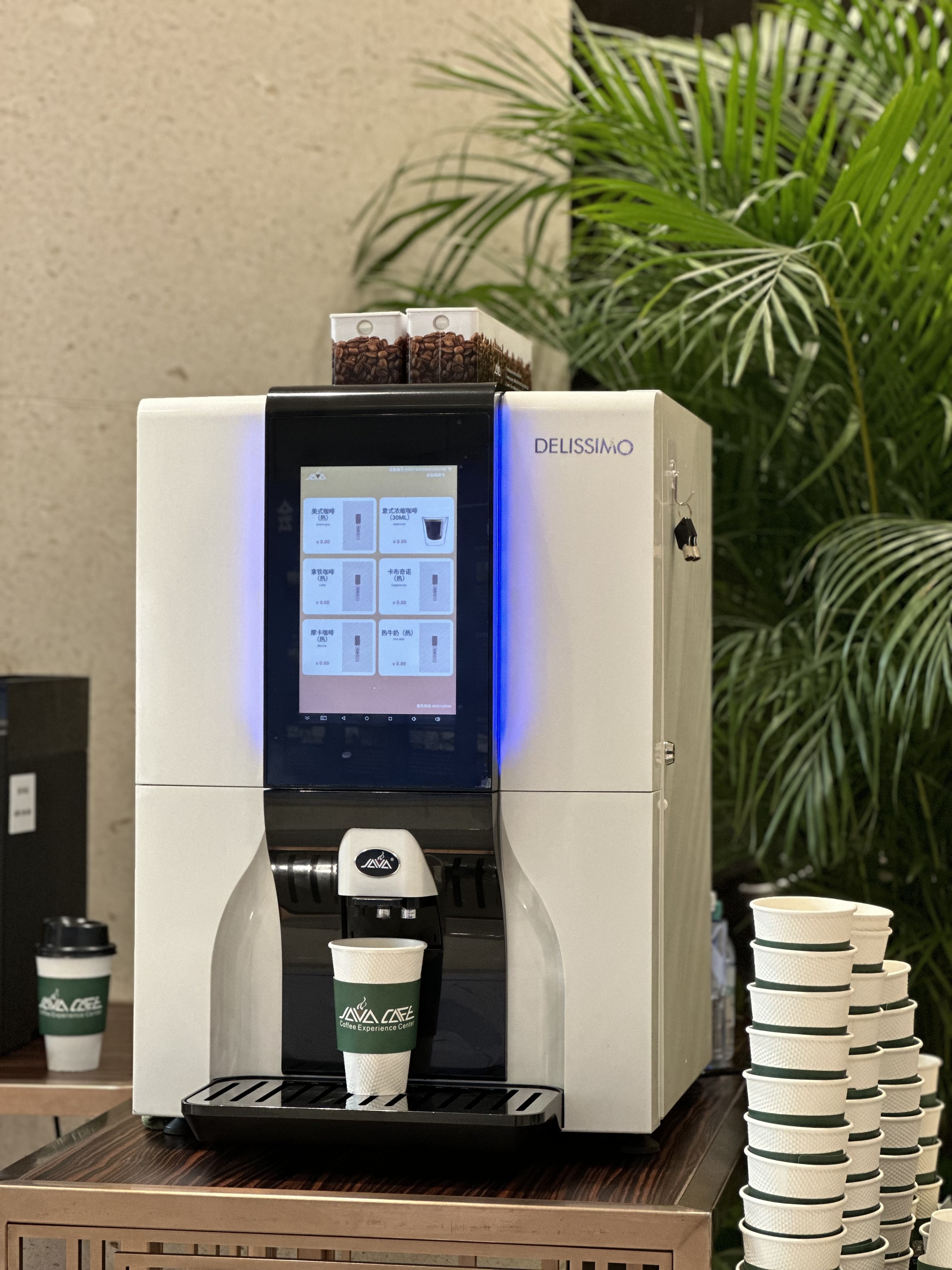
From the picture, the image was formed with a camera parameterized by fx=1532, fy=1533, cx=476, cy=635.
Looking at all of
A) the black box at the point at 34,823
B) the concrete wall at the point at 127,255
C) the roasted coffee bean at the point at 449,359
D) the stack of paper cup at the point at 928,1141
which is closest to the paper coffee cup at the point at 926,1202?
the stack of paper cup at the point at 928,1141

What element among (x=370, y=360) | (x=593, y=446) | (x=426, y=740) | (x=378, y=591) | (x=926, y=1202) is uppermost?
(x=370, y=360)

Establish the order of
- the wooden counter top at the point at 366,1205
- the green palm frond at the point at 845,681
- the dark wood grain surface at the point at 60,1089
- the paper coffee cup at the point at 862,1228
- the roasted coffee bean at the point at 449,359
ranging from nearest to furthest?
the wooden counter top at the point at 366,1205, the paper coffee cup at the point at 862,1228, the roasted coffee bean at the point at 449,359, the dark wood grain surface at the point at 60,1089, the green palm frond at the point at 845,681

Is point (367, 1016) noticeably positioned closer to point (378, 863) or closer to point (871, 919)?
point (378, 863)

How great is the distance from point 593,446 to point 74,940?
0.95 metres

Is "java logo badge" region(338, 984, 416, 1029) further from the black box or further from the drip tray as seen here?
the black box

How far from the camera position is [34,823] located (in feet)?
6.72

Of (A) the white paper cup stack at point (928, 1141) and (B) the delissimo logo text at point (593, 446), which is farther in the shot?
(A) the white paper cup stack at point (928, 1141)

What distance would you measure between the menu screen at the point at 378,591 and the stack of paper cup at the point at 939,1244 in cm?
64

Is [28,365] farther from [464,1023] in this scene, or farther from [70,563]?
[464,1023]

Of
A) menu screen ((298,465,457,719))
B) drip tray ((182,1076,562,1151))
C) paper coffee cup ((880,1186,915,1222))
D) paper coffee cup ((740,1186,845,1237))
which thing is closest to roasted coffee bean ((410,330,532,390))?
menu screen ((298,465,457,719))

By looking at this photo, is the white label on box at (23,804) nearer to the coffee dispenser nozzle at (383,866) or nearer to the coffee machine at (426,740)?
the coffee machine at (426,740)

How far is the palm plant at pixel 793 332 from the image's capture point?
88.3 inches

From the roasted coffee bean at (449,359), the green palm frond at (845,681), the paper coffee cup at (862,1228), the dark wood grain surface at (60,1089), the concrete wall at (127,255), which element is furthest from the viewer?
the concrete wall at (127,255)

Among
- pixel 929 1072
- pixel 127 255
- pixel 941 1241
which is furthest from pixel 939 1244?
pixel 127 255
